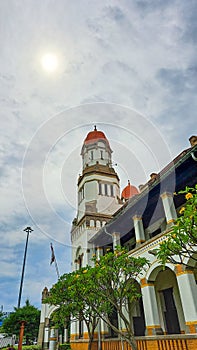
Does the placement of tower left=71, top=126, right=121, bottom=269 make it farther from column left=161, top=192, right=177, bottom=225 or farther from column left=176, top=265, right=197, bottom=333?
column left=176, top=265, right=197, bottom=333

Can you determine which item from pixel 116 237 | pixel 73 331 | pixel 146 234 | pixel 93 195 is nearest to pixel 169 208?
pixel 146 234

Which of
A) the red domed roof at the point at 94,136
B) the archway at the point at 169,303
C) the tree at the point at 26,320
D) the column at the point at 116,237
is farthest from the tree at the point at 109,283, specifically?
the tree at the point at 26,320

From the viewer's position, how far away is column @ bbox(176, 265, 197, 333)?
1161 cm

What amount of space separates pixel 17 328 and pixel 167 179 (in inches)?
1252

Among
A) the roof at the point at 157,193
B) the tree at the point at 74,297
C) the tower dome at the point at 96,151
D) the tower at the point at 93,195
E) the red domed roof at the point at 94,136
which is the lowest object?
the tree at the point at 74,297

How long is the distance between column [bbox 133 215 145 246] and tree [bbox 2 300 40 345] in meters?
26.1

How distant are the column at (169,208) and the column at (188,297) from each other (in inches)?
99.3

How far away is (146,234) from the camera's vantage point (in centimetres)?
1864

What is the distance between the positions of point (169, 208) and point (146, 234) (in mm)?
4831

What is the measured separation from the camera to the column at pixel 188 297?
11.6 metres

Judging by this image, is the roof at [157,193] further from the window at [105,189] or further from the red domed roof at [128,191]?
the red domed roof at [128,191]

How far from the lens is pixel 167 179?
1466 cm

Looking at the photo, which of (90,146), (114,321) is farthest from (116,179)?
(114,321)

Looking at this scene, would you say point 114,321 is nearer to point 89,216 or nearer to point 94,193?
point 89,216
